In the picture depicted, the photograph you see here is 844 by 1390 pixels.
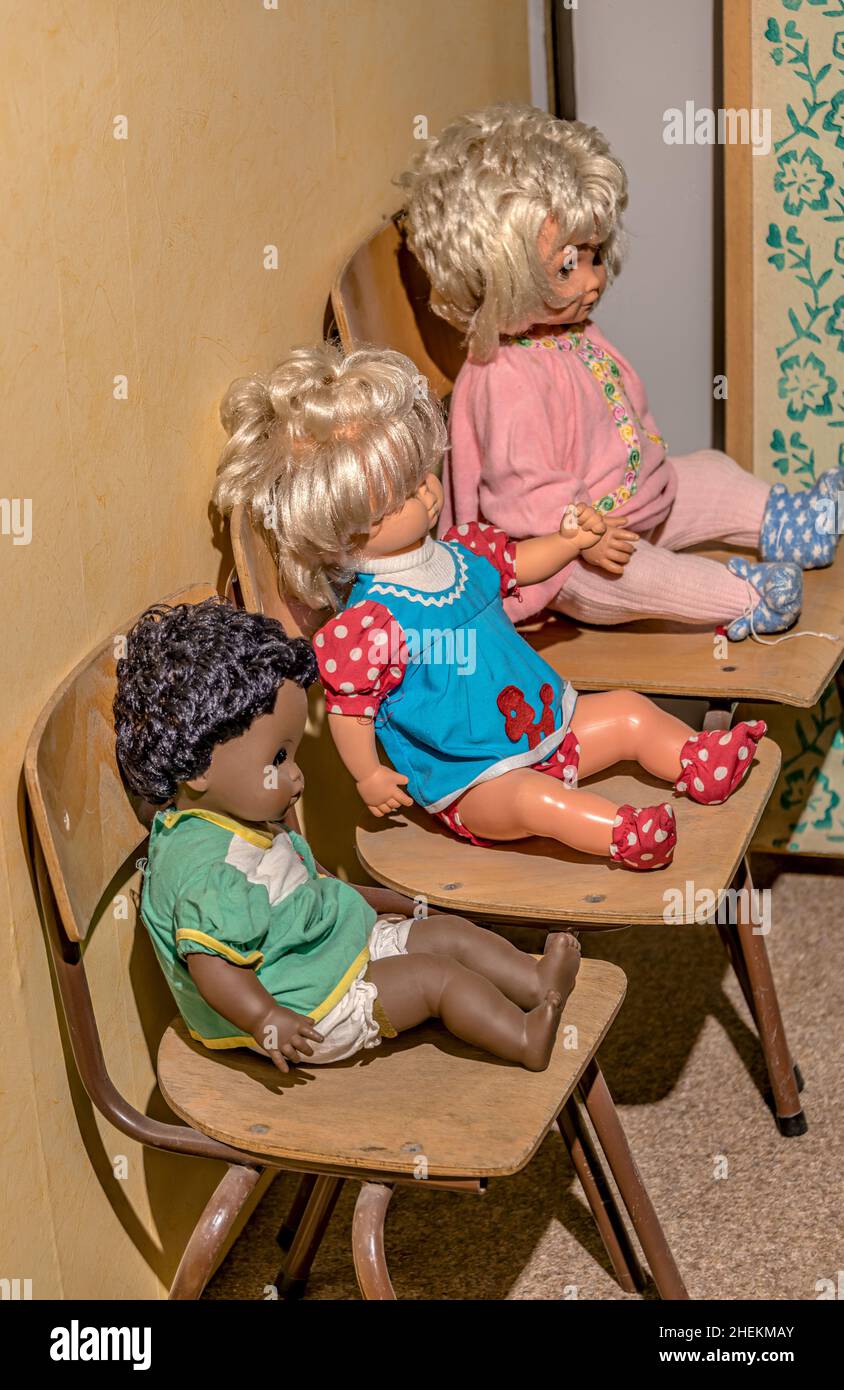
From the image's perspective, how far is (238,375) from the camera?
1.73m

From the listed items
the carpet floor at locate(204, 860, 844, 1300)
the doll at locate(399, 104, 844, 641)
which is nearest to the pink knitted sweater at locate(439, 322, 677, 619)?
the doll at locate(399, 104, 844, 641)

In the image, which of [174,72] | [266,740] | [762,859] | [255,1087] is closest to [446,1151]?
[255,1087]

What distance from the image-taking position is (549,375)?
1.95 metres

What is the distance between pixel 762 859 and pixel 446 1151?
1.35 metres

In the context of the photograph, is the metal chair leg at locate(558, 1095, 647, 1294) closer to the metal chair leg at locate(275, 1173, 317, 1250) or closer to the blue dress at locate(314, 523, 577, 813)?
the metal chair leg at locate(275, 1173, 317, 1250)

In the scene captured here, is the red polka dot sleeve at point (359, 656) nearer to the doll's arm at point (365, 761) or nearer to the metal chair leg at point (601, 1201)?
the doll's arm at point (365, 761)

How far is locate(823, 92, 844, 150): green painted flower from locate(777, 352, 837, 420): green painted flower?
0.29 m

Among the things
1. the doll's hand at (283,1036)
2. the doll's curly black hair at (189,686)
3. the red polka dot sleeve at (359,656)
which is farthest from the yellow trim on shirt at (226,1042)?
the red polka dot sleeve at (359,656)

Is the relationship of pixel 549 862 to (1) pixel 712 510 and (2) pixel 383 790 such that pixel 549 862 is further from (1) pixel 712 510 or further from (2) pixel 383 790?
(1) pixel 712 510

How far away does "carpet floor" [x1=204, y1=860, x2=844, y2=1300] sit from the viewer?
1814 mm

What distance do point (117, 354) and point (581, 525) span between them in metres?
0.55

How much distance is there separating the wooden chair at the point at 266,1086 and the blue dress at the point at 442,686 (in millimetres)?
251

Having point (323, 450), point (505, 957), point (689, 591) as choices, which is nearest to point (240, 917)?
point (505, 957)
